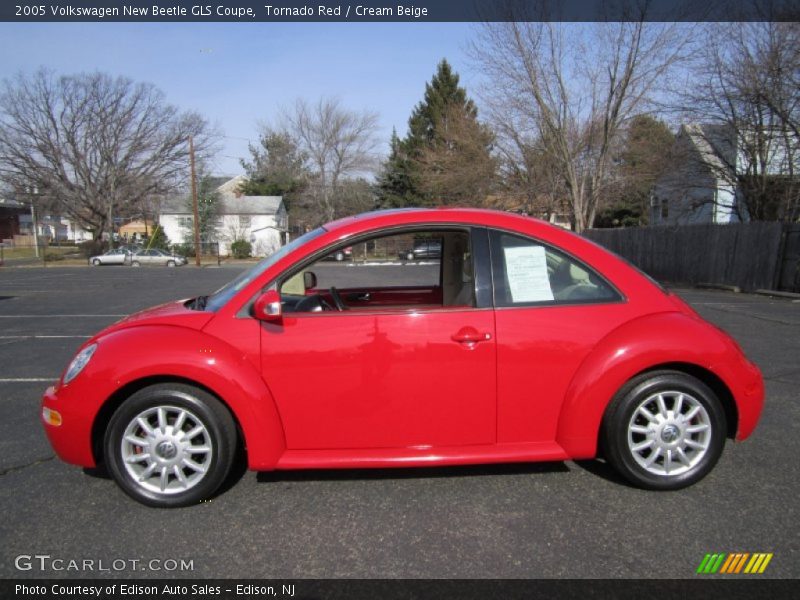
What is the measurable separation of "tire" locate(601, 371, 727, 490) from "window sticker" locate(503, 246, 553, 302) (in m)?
0.72

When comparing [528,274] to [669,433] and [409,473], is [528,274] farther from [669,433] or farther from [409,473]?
[409,473]

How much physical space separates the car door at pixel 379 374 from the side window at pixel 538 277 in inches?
9.4

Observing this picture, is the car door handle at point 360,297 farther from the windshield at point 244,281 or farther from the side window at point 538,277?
the side window at point 538,277

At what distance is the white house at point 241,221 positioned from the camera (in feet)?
172

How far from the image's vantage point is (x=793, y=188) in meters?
17.5

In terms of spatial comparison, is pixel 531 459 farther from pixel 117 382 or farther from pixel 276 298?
pixel 117 382

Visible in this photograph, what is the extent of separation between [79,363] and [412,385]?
6.21 feet

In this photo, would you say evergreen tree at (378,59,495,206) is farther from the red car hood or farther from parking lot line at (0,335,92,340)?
the red car hood

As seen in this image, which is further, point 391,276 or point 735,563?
point 391,276

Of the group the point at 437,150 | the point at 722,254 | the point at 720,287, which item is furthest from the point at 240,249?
the point at 720,287

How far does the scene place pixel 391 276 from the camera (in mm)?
4598

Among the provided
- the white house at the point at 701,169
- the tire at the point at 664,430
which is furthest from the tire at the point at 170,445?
the white house at the point at 701,169

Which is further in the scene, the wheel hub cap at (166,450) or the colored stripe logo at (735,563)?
the wheel hub cap at (166,450)

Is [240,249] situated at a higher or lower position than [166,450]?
higher
